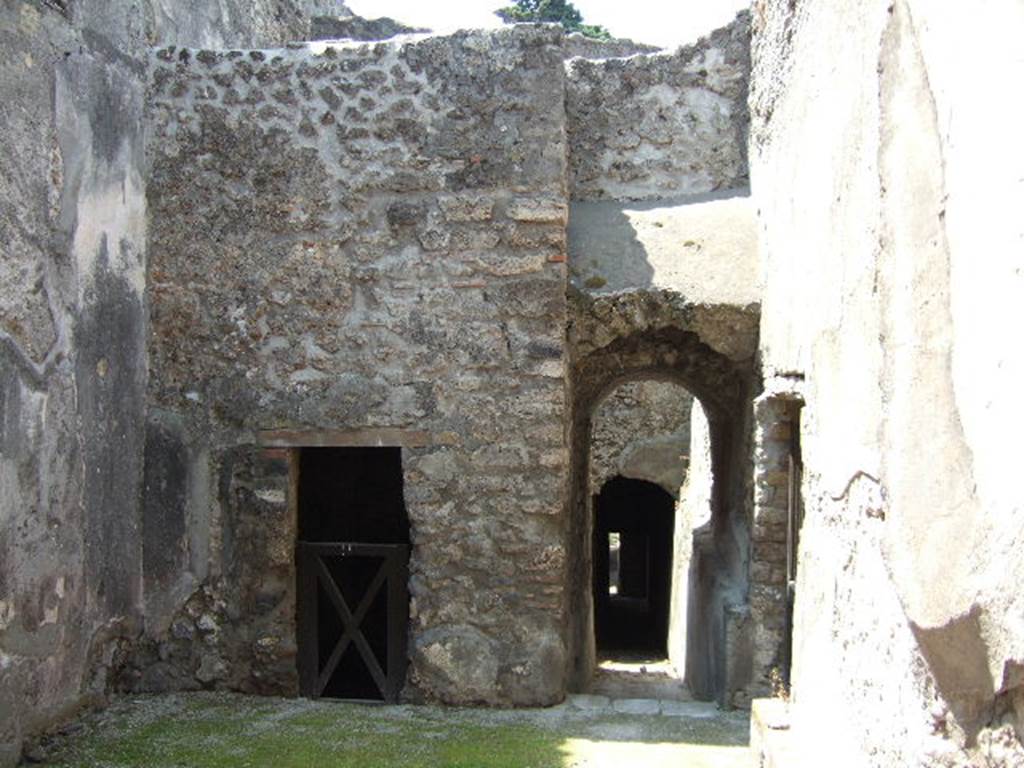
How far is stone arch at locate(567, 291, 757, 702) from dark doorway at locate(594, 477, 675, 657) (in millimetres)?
5608

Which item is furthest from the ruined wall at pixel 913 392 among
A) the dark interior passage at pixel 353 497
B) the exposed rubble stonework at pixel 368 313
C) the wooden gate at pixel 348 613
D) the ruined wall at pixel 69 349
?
the dark interior passage at pixel 353 497

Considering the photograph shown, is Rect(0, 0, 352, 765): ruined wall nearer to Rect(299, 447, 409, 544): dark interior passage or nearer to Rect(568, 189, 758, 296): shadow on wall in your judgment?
Rect(568, 189, 758, 296): shadow on wall

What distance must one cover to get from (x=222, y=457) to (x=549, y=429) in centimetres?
171

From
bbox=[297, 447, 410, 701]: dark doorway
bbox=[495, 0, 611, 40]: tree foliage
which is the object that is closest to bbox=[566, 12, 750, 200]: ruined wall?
bbox=[297, 447, 410, 701]: dark doorway

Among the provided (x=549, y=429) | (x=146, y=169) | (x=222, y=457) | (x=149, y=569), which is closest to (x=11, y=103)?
(x=146, y=169)

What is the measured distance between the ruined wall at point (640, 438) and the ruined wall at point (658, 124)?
5320 mm

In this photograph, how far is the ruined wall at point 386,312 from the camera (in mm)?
5344

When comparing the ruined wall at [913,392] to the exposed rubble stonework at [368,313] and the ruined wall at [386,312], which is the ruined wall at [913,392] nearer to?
the exposed rubble stonework at [368,313]

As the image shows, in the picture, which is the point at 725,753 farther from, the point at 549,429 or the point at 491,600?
the point at 549,429

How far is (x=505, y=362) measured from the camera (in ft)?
17.6

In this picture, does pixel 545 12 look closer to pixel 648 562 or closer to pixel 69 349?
pixel 648 562

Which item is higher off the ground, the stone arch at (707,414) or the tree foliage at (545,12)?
the tree foliage at (545,12)

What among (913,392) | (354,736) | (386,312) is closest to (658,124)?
(386,312)

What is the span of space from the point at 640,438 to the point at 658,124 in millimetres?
5693
